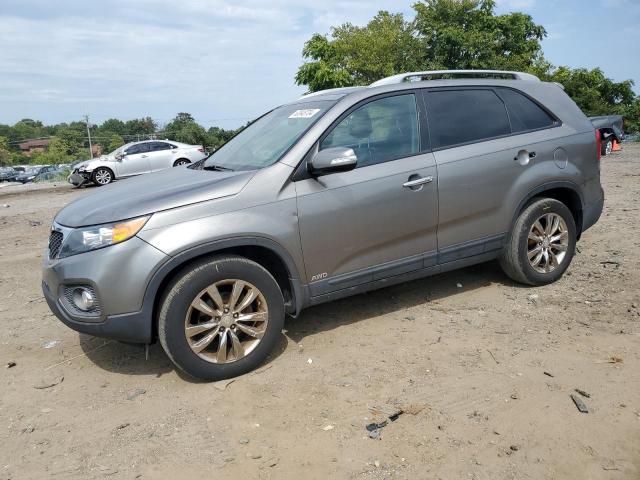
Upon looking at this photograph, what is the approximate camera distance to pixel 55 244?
138 inches

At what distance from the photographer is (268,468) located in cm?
260

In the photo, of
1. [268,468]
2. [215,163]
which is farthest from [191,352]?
[215,163]

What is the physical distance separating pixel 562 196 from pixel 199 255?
334 cm

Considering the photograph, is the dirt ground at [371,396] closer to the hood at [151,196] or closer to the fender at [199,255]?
the fender at [199,255]

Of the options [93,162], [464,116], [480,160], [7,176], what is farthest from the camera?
[7,176]

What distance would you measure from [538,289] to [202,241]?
307 centimetres

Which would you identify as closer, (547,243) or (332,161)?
(332,161)

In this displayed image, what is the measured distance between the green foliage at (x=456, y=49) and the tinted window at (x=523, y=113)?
30340mm

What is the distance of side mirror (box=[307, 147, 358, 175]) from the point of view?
11.4 ft

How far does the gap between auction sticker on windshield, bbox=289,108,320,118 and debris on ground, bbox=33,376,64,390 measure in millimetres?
2543

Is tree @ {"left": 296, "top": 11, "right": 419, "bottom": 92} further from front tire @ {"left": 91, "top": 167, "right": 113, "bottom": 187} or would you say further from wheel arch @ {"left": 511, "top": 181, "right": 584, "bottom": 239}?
wheel arch @ {"left": 511, "top": 181, "right": 584, "bottom": 239}

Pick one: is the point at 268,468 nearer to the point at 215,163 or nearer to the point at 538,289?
the point at 215,163

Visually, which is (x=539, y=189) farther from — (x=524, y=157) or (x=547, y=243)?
(x=547, y=243)

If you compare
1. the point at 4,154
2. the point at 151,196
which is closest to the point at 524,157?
the point at 151,196
